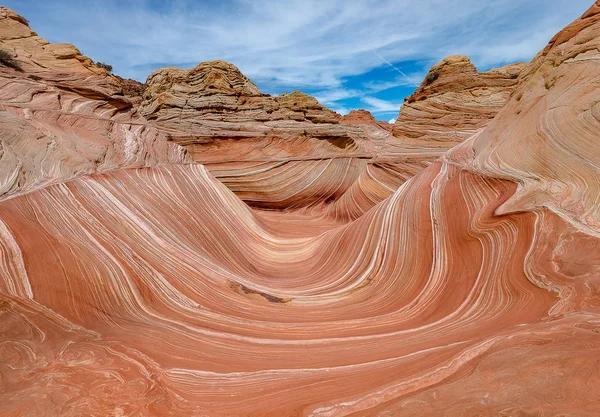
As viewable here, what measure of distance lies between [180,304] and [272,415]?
1.96 meters

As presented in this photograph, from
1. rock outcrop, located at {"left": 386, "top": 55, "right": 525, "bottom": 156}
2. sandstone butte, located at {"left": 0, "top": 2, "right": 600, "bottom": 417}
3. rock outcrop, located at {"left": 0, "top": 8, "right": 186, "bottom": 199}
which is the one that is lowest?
sandstone butte, located at {"left": 0, "top": 2, "right": 600, "bottom": 417}

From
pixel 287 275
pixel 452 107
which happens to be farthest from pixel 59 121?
pixel 452 107

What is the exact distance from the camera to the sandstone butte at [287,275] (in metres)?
1.98

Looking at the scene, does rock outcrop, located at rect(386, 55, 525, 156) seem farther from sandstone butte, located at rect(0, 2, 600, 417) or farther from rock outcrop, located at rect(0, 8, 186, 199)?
rock outcrop, located at rect(0, 8, 186, 199)

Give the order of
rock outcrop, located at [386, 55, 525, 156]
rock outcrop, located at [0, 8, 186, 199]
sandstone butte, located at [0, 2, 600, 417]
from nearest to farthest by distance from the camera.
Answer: sandstone butte, located at [0, 2, 600, 417]
rock outcrop, located at [0, 8, 186, 199]
rock outcrop, located at [386, 55, 525, 156]

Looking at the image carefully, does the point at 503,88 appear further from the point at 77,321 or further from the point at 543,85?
the point at 77,321

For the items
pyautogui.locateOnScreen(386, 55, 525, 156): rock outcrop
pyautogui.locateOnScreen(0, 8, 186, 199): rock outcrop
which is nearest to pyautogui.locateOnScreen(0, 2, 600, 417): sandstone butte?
pyautogui.locateOnScreen(0, 8, 186, 199): rock outcrop

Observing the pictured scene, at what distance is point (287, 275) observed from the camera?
17.9ft

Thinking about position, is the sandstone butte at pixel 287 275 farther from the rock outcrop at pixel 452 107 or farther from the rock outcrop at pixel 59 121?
the rock outcrop at pixel 452 107

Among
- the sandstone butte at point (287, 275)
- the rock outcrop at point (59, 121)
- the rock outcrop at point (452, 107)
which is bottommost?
the sandstone butte at point (287, 275)

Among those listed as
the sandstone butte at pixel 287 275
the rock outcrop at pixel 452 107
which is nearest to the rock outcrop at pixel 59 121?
the sandstone butte at pixel 287 275

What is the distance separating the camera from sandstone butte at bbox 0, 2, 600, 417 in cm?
198

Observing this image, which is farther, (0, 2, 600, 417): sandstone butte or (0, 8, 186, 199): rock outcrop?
(0, 8, 186, 199): rock outcrop

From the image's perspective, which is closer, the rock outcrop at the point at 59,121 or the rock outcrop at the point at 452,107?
the rock outcrop at the point at 59,121
